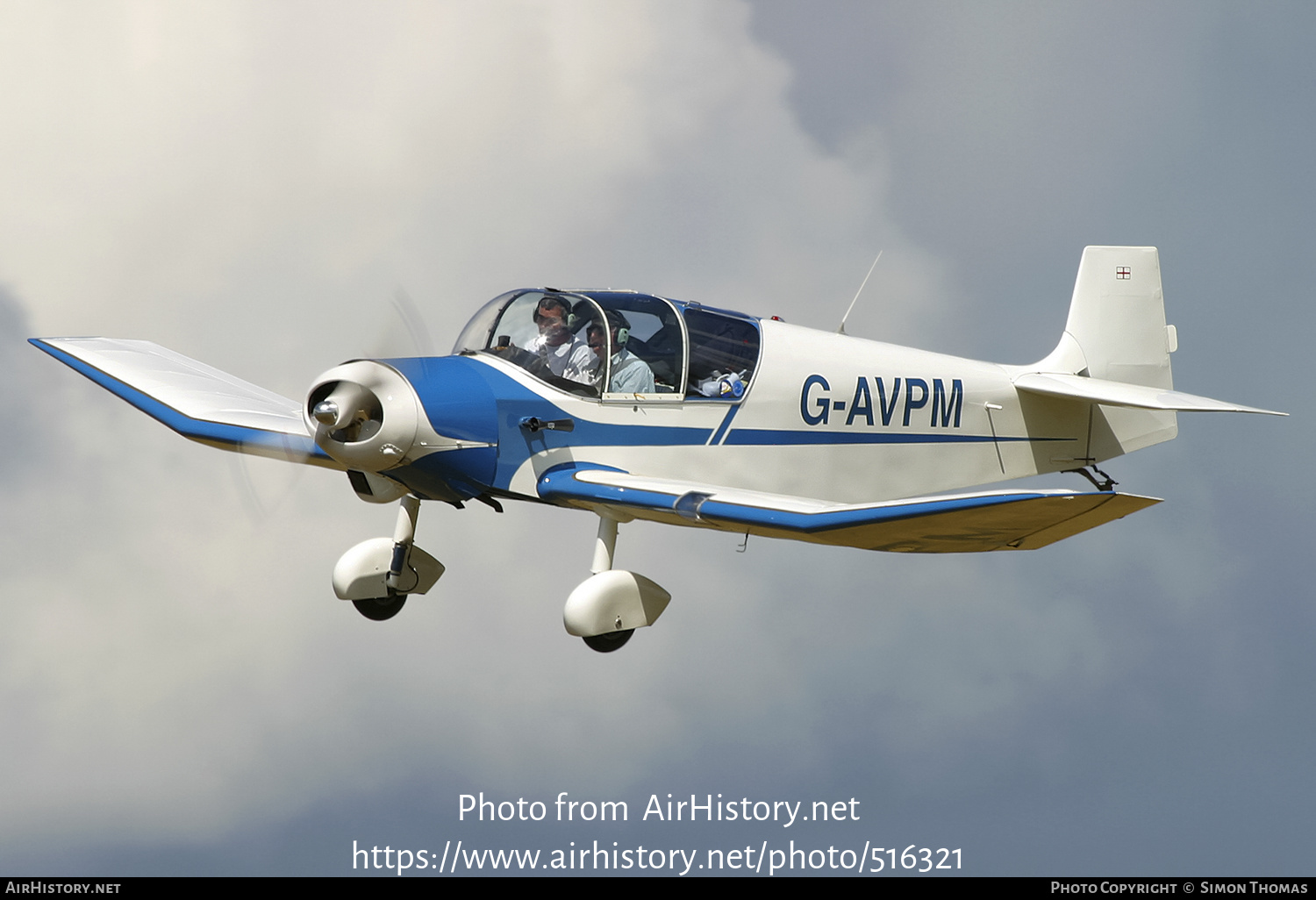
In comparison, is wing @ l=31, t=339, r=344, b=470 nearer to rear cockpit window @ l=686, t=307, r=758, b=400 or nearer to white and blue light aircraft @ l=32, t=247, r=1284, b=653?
white and blue light aircraft @ l=32, t=247, r=1284, b=653

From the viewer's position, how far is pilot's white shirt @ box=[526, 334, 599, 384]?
435 inches

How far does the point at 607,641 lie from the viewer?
10.8m

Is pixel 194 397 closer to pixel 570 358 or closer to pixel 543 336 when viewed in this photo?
pixel 543 336

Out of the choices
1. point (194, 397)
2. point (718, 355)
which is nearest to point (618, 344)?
point (718, 355)

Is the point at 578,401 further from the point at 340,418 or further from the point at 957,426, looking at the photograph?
the point at 957,426

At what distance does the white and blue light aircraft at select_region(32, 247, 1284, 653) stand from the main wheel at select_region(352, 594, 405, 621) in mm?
11

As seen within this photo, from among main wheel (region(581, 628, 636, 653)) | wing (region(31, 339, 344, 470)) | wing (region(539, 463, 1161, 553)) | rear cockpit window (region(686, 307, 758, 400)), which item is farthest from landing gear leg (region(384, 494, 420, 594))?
rear cockpit window (region(686, 307, 758, 400))

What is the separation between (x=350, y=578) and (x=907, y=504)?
4598 mm

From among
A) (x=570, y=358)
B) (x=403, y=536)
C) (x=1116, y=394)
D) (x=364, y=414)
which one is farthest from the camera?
(x=1116, y=394)

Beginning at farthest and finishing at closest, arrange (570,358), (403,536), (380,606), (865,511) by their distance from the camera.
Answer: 1. (380,606)
2. (403,536)
3. (570,358)
4. (865,511)

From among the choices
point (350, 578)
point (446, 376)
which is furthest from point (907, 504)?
point (350, 578)

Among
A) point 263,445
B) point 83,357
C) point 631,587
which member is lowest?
point 631,587

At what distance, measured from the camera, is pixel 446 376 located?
34.9 ft

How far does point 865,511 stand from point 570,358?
105 inches
